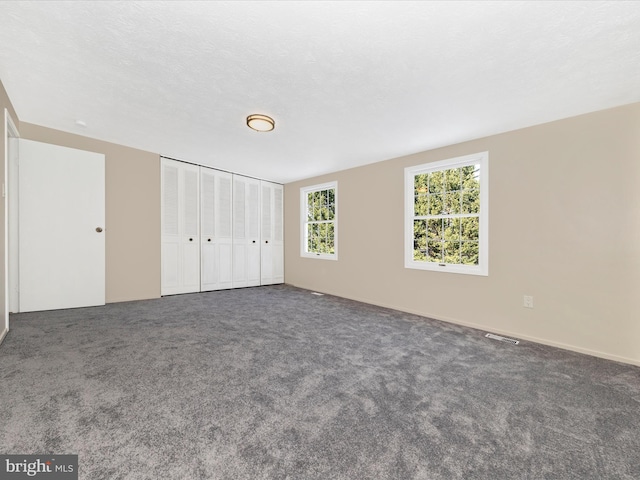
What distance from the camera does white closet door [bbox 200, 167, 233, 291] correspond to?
16.9 ft

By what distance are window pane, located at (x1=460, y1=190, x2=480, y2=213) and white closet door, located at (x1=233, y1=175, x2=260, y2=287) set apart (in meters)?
4.09

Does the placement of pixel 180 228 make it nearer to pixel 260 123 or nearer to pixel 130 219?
pixel 130 219

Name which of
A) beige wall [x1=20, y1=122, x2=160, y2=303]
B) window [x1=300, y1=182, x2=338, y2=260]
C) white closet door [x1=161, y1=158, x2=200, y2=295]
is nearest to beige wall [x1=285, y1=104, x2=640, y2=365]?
window [x1=300, y1=182, x2=338, y2=260]

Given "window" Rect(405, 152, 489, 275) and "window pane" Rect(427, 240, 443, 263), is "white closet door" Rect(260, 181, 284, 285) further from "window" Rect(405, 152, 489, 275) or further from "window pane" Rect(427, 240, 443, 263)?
"window pane" Rect(427, 240, 443, 263)

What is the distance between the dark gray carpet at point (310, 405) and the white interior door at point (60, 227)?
69cm

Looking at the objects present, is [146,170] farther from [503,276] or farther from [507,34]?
[503,276]

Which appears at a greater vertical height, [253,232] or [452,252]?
[253,232]

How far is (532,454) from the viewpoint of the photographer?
1.33 m

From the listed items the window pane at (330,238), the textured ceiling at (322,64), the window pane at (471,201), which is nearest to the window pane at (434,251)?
the window pane at (471,201)

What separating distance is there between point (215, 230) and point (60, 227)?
2.22 m

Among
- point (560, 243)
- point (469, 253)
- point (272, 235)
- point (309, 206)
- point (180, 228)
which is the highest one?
point (309, 206)

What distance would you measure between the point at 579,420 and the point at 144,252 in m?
5.37

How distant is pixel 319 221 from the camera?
5699 millimetres

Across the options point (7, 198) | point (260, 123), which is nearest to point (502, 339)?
point (260, 123)
